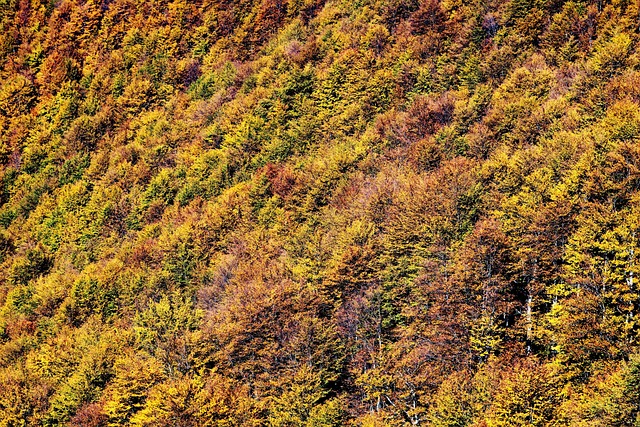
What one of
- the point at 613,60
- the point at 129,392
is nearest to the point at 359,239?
the point at 129,392

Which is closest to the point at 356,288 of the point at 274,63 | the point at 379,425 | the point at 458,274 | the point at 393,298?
the point at 393,298

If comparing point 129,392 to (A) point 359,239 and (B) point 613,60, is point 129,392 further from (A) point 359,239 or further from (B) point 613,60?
(B) point 613,60

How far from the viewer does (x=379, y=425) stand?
1869 inches

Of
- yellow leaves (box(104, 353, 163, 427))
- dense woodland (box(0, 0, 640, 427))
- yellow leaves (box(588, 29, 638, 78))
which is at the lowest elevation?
yellow leaves (box(588, 29, 638, 78))

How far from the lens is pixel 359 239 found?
71375 millimetres

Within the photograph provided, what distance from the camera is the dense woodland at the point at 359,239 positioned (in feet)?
161

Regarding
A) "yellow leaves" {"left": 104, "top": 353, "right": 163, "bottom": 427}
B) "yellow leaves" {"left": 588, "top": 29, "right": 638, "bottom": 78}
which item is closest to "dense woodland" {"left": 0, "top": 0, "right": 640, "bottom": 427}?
"yellow leaves" {"left": 104, "top": 353, "right": 163, "bottom": 427}

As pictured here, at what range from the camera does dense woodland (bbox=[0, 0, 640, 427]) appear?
49.0 m

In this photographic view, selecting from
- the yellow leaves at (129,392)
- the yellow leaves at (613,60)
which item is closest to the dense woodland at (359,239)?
the yellow leaves at (129,392)

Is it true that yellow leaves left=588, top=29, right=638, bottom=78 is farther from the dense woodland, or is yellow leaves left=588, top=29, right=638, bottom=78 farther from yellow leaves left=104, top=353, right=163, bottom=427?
yellow leaves left=104, top=353, right=163, bottom=427

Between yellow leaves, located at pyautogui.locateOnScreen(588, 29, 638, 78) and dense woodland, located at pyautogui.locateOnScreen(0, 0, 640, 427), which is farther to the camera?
yellow leaves, located at pyautogui.locateOnScreen(588, 29, 638, 78)

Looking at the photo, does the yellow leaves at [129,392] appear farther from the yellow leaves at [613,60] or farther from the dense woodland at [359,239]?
the yellow leaves at [613,60]

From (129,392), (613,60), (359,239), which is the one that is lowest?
(613,60)

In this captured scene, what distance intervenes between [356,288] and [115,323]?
51494 millimetres
